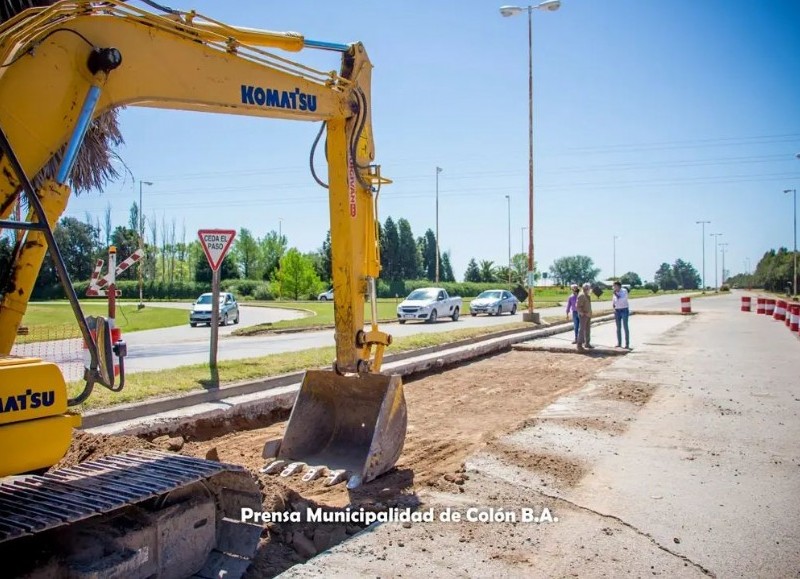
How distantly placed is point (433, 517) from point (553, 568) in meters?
1.14

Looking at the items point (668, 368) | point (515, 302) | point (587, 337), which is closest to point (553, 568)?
point (668, 368)

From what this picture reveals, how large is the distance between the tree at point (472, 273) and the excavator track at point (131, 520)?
10259cm

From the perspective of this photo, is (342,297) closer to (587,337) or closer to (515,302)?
(587,337)

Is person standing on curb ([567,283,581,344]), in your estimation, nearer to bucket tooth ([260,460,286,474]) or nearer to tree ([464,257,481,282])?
bucket tooth ([260,460,286,474])

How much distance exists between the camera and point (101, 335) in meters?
3.75

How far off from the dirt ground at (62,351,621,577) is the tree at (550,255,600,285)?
15231cm

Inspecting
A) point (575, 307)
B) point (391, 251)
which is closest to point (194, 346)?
point (575, 307)

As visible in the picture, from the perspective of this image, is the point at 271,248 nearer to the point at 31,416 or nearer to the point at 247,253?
the point at 247,253

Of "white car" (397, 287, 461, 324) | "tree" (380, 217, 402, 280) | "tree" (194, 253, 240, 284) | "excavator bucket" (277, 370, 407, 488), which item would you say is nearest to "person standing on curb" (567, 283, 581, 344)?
"white car" (397, 287, 461, 324)

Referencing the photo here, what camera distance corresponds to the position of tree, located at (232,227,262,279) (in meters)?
104

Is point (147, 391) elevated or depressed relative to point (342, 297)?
depressed

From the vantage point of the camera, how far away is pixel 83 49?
4457 mm

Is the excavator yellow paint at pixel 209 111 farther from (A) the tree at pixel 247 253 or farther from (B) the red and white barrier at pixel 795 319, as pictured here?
(A) the tree at pixel 247 253

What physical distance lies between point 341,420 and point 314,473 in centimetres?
91
